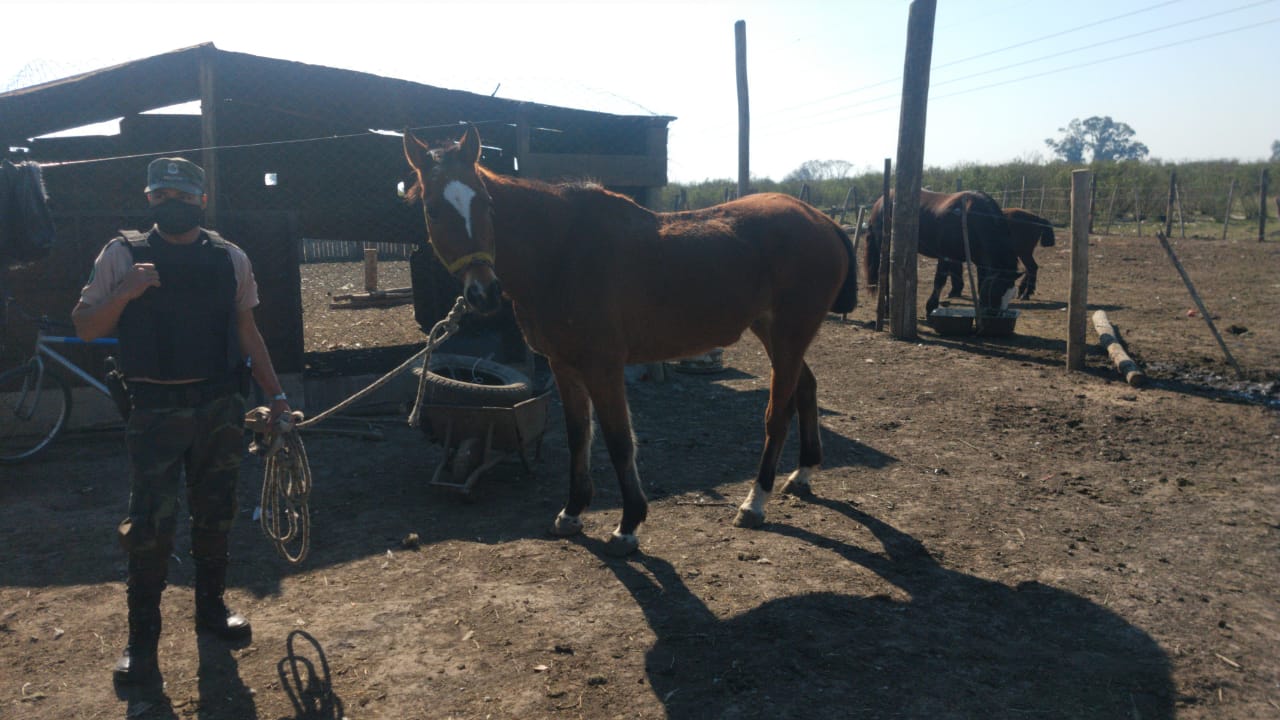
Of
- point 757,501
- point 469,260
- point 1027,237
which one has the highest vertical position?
point 1027,237

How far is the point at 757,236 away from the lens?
17.3ft

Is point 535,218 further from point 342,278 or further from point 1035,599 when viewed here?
point 342,278

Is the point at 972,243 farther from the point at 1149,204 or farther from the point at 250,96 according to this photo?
the point at 1149,204

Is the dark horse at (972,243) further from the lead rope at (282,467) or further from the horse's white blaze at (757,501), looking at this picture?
the lead rope at (282,467)

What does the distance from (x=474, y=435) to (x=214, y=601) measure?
2.25 metres

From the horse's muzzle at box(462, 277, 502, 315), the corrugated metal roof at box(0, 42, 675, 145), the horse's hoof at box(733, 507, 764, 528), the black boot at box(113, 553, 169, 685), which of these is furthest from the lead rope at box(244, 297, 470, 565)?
the corrugated metal roof at box(0, 42, 675, 145)

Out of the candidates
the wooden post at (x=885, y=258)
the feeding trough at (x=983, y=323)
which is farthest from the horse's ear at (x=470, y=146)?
the wooden post at (x=885, y=258)

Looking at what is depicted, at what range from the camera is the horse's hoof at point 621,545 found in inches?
186

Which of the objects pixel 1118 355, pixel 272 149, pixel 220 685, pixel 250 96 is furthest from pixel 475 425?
pixel 1118 355

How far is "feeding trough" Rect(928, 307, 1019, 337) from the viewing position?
11.2 m

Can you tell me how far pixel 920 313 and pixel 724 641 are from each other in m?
11.6

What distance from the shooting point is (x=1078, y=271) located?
29.3 ft

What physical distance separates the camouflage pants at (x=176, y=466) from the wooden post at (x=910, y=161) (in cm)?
944

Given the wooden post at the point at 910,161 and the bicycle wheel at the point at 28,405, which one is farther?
the wooden post at the point at 910,161
